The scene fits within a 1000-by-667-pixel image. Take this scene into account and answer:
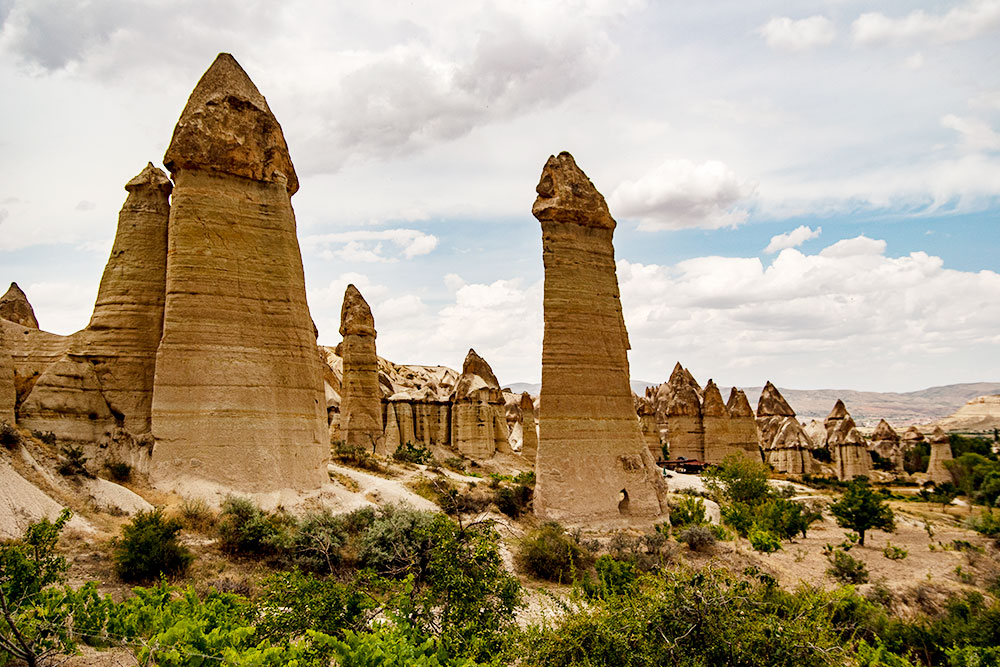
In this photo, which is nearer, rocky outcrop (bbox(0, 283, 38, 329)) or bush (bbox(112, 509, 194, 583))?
bush (bbox(112, 509, 194, 583))

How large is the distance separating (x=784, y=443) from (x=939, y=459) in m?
12.1

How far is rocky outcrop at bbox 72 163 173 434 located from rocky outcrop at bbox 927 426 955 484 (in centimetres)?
5046

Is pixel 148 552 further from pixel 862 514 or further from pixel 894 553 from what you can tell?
pixel 862 514

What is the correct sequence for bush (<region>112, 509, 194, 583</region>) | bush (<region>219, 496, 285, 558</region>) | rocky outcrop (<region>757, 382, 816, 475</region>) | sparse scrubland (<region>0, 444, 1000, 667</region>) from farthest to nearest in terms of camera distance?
rocky outcrop (<region>757, 382, 816, 475</region>)
bush (<region>219, 496, 285, 558</region>)
bush (<region>112, 509, 194, 583</region>)
sparse scrubland (<region>0, 444, 1000, 667</region>)

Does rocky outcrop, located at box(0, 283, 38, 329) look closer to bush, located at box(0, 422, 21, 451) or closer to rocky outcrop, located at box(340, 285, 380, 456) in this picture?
rocky outcrop, located at box(340, 285, 380, 456)

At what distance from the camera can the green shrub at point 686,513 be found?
2320 cm

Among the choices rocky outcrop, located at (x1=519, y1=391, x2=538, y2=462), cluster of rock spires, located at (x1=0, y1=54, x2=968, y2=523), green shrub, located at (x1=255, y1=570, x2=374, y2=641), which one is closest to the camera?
green shrub, located at (x1=255, y1=570, x2=374, y2=641)

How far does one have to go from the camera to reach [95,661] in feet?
26.4

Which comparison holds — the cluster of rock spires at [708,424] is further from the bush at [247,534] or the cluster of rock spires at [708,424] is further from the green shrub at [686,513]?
the bush at [247,534]

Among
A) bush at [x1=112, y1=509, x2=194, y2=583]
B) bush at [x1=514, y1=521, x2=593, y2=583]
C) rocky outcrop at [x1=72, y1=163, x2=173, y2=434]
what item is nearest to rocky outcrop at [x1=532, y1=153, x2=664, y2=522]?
bush at [x1=514, y1=521, x2=593, y2=583]

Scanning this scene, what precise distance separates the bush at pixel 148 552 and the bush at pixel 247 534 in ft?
3.94

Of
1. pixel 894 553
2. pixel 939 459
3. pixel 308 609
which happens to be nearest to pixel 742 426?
pixel 939 459

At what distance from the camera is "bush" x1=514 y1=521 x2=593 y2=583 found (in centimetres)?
1711

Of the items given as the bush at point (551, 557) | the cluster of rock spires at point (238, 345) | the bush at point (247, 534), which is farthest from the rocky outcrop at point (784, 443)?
the bush at point (247, 534)
